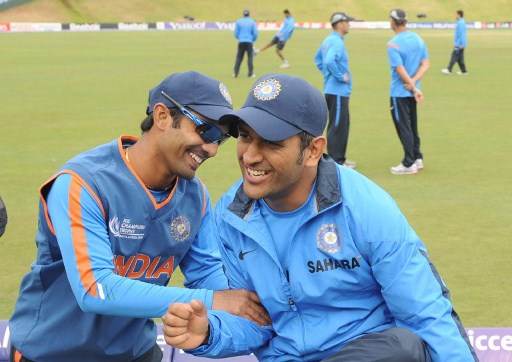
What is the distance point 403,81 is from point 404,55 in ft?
1.29

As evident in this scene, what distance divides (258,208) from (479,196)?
7699 mm

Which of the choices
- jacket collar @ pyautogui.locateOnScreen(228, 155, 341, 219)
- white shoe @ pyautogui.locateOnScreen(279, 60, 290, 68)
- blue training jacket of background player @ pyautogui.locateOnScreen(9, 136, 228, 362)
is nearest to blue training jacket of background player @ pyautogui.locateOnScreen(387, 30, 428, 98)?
blue training jacket of background player @ pyautogui.locateOnScreen(9, 136, 228, 362)

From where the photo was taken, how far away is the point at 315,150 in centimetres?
387

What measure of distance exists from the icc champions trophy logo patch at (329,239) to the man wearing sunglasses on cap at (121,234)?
0.48 meters

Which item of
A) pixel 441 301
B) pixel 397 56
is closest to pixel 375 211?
pixel 441 301

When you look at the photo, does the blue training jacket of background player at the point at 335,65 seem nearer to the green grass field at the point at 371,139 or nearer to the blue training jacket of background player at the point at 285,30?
the green grass field at the point at 371,139

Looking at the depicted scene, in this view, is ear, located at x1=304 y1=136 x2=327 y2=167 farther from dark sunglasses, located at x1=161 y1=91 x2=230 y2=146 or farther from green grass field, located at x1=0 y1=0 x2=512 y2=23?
green grass field, located at x1=0 y1=0 x2=512 y2=23

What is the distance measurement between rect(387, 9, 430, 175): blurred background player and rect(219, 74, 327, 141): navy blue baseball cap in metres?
8.84

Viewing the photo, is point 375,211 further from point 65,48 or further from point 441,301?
point 65,48

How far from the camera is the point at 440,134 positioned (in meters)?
16.0

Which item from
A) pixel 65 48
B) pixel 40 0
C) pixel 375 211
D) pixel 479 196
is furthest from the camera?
pixel 40 0

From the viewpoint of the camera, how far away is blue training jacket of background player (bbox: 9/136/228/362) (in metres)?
4.05

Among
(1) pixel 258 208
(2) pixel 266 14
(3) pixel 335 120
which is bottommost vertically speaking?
(2) pixel 266 14

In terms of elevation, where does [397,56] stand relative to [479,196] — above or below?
above
